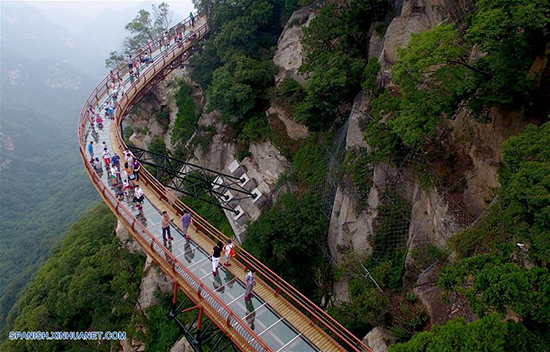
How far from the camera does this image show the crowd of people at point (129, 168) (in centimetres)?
1316

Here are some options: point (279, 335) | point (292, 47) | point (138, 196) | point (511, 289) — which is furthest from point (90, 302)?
point (511, 289)

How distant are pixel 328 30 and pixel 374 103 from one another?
6.96m

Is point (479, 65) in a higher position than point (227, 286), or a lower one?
higher

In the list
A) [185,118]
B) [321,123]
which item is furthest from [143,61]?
[321,123]

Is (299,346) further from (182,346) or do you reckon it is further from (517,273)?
(182,346)

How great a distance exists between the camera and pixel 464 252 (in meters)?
10.1

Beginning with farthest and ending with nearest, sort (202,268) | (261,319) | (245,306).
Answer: (202,268) < (245,306) < (261,319)

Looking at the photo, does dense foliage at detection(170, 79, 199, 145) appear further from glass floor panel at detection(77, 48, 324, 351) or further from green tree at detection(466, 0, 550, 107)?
green tree at detection(466, 0, 550, 107)

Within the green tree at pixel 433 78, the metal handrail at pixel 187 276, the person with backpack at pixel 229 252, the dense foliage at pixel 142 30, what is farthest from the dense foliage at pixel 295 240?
the dense foliage at pixel 142 30

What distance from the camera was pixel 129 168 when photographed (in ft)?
58.1

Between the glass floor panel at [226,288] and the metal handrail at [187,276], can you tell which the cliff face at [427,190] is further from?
the metal handrail at [187,276]

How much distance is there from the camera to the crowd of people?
13162 mm

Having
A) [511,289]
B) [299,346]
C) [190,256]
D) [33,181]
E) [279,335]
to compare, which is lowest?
[33,181]

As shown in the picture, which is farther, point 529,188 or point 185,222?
point 185,222
